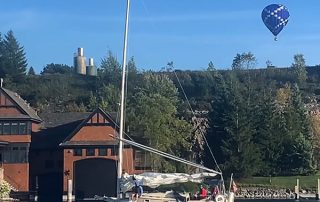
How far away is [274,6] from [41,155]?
98.1ft

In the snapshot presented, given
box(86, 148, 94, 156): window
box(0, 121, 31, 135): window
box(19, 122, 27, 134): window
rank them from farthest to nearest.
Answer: box(19, 122, 27, 134): window → box(0, 121, 31, 135): window → box(86, 148, 94, 156): window

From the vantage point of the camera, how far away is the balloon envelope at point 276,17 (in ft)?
223

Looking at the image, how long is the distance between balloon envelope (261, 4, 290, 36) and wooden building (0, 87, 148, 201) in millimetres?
18067

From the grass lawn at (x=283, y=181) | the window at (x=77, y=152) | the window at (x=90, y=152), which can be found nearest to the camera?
the window at (x=90, y=152)

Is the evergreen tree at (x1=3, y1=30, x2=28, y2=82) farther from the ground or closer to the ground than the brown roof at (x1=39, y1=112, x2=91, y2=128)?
farther from the ground

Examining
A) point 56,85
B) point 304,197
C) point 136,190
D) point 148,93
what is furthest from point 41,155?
point 56,85

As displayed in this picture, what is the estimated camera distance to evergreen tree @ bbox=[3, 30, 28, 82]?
439 ft

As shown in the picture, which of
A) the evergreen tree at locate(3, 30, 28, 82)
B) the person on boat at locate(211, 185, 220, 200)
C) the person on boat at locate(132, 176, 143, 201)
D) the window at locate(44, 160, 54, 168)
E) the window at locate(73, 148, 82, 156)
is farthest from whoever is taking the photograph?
the evergreen tree at locate(3, 30, 28, 82)

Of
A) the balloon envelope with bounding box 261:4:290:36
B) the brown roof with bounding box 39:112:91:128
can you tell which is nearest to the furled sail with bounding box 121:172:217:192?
the balloon envelope with bounding box 261:4:290:36

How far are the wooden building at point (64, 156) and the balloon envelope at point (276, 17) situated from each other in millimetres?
18067

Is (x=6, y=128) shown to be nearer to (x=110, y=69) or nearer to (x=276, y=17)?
(x=276, y=17)

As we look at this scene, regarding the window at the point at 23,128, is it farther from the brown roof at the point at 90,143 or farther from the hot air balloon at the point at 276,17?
the hot air balloon at the point at 276,17

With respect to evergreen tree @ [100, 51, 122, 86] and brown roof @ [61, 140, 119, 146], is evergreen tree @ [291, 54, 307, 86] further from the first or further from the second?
brown roof @ [61, 140, 119, 146]

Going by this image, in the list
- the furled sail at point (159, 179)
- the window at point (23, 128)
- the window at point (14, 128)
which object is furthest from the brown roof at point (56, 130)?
the furled sail at point (159, 179)
